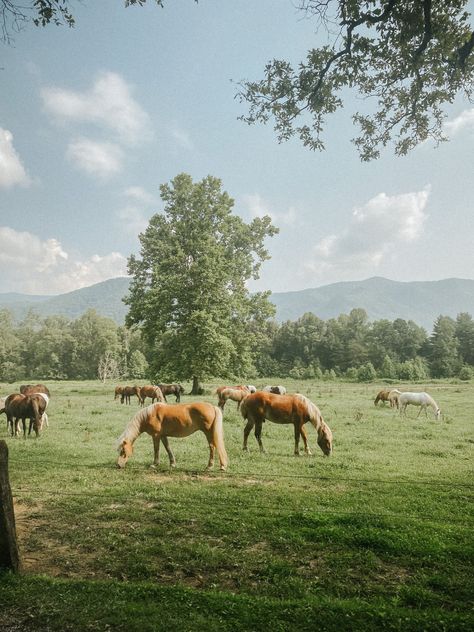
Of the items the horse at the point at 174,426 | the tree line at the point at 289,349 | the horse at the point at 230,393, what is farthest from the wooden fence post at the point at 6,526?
the tree line at the point at 289,349

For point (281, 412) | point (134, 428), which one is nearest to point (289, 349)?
point (281, 412)

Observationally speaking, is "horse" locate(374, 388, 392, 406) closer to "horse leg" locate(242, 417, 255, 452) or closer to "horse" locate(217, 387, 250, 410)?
"horse" locate(217, 387, 250, 410)

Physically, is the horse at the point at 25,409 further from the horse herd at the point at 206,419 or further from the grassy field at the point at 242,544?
the grassy field at the point at 242,544

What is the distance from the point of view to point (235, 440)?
14039 millimetres

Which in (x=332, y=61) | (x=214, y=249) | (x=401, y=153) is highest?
(x=214, y=249)

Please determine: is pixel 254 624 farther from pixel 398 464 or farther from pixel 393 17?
pixel 393 17

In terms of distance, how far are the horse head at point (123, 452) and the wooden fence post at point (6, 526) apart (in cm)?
534

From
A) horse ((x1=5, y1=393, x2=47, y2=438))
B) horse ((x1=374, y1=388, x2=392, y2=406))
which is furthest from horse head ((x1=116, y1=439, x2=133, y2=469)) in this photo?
horse ((x1=374, y1=388, x2=392, y2=406))

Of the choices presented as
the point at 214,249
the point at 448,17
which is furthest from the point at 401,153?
the point at 214,249

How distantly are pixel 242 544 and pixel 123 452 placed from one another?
214 inches

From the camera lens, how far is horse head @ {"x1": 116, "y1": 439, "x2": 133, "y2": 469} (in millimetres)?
10031

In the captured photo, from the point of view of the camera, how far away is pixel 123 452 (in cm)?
1011

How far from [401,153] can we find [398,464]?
888 centimetres

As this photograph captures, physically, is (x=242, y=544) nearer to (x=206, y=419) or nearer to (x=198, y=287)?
(x=206, y=419)
